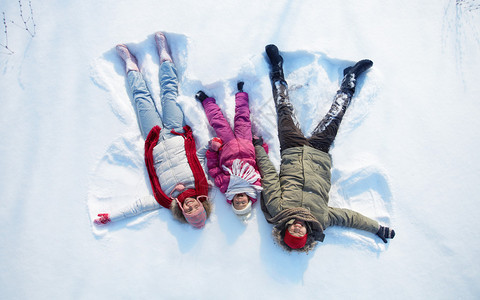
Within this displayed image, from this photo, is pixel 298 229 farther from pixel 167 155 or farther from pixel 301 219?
pixel 167 155

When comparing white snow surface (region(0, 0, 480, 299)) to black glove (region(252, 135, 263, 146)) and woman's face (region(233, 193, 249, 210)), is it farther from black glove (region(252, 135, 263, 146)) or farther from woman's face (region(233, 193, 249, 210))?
woman's face (region(233, 193, 249, 210))

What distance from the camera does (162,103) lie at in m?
2.12

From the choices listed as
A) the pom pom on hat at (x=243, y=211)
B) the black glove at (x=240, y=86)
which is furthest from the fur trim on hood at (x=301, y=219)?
the black glove at (x=240, y=86)

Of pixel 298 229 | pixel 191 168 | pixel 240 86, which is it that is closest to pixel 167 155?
pixel 191 168

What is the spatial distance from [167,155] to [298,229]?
1.10m

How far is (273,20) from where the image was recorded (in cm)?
228

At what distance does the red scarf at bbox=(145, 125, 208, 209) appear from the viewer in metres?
1.84

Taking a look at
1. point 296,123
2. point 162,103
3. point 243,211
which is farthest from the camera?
point 162,103

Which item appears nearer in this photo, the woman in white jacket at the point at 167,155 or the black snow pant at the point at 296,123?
the woman in white jacket at the point at 167,155

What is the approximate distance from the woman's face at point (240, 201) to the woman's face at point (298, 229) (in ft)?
1.12

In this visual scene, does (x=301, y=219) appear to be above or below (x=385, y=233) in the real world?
above

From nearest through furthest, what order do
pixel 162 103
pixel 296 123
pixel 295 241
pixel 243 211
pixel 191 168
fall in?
pixel 295 241 → pixel 243 211 → pixel 191 168 → pixel 296 123 → pixel 162 103

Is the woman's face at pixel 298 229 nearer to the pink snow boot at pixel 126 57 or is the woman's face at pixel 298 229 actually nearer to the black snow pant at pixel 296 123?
the black snow pant at pixel 296 123

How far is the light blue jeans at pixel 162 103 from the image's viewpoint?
2.05 m
